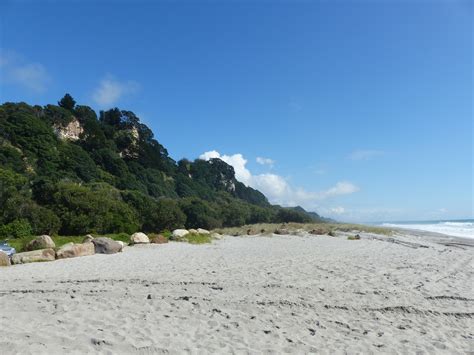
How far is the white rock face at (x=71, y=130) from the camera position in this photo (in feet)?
277

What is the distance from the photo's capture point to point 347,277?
41.4 ft

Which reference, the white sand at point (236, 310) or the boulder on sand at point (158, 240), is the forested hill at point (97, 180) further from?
the white sand at point (236, 310)

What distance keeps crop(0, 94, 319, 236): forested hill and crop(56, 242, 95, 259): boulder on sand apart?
40.0 ft

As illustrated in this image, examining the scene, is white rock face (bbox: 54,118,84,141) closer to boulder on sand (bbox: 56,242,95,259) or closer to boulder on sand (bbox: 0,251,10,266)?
boulder on sand (bbox: 56,242,95,259)

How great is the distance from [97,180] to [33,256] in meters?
55.4

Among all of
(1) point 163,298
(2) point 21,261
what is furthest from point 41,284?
(2) point 21,261

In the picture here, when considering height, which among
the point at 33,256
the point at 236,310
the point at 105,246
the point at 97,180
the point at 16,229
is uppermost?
the point at 97,180

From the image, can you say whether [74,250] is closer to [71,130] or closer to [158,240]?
[158,240]

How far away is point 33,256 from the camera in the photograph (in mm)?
16875

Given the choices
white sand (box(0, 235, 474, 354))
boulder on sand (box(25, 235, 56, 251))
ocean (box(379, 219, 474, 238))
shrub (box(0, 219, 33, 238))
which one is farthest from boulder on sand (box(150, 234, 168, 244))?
ocean (box(379, 219, 474, 238))

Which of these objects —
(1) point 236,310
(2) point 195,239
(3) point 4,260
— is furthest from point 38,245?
(1) point 236,310

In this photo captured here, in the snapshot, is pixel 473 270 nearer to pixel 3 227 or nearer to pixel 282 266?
pixel 282 266

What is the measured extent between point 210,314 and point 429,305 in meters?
5.18

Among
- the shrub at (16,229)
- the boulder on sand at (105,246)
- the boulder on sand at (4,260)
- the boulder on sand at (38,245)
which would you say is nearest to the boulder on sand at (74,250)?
the boulder on sand at (105,246)
